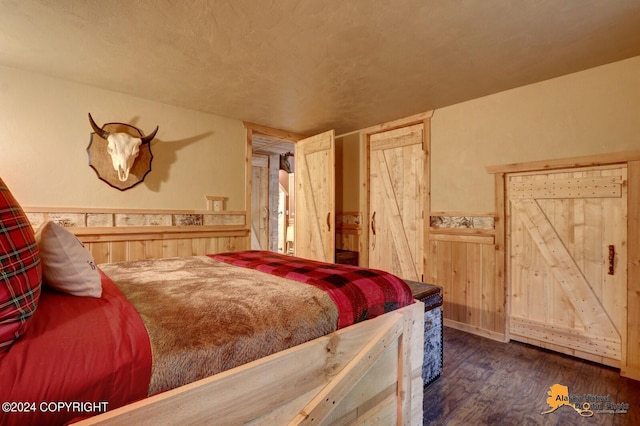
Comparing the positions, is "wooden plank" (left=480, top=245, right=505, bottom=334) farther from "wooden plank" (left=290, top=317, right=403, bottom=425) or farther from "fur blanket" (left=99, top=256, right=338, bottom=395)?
"fur blanket" (left=99, top=256, right=338, bottom=395)

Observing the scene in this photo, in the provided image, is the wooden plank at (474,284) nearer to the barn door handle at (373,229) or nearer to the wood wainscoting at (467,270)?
the wood wainscoting at (467,270)

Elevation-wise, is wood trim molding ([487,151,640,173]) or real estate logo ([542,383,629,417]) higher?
wood trim molding ([487,151,640,173])

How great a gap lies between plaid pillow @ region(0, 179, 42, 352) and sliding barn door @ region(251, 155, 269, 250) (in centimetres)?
503

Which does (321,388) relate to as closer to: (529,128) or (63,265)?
(63,265)

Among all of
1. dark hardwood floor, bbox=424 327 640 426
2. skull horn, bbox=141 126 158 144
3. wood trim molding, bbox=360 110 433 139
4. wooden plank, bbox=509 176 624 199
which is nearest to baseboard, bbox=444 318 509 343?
dark hardwood floor, bbox=424 327 640 426

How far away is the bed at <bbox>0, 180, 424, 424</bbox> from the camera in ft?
2.30

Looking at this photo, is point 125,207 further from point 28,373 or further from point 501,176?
point 501,176

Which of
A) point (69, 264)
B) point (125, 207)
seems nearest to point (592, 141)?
point (69, 264)

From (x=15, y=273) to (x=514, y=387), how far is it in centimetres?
265

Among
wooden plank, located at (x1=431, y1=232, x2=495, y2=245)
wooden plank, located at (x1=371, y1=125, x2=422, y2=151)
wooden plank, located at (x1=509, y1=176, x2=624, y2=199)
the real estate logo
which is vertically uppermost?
wooden plank, located at (x1=371, y1=125, x2=422, y2=151)

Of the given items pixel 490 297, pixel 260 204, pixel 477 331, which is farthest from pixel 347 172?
pixel 477 331

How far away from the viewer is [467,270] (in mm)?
3076

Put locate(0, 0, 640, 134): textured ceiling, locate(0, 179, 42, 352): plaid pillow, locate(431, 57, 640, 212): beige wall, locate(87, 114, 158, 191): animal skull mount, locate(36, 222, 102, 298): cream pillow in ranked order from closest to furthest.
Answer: locate(0, 179, 42, 352): plaid pillow → locate(36, 222, 102, 298): cream pillow → locate(0, 0, 640, 134): textured ceiling → locate(431, 57, 640, 212): beige wall → locate(87, 114, 158, 191): animal skull mount

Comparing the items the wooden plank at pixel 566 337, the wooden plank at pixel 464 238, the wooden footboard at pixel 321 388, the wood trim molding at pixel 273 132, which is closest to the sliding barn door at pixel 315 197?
the wood trim molding at pixel 273 132
